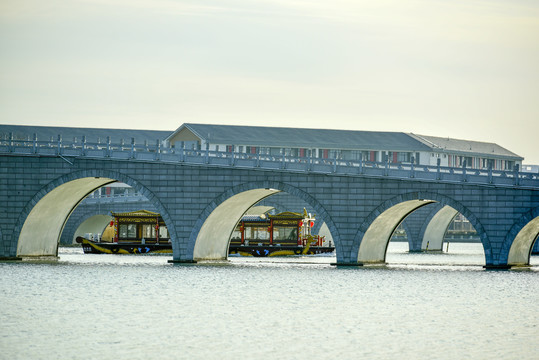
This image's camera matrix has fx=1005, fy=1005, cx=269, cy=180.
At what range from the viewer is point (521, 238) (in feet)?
188

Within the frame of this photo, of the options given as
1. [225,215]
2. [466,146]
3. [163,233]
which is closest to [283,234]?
[163,233]

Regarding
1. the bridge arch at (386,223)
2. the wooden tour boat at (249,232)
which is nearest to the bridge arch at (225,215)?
the bridge arch at (386,223)

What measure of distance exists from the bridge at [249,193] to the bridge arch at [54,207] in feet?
0.23

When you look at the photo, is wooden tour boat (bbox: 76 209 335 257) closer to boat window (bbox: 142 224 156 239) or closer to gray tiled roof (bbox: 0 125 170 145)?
boat window (bbox: 142 224 156 239)

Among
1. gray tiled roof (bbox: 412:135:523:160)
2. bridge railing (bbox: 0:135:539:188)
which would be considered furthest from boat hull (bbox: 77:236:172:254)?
gray tiled roof (bbox: 412:135:523:160)

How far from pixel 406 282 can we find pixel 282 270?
11481 millimetres

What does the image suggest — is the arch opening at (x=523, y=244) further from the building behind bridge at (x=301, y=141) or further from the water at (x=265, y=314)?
the building behind bridge at (x=301, y=141)

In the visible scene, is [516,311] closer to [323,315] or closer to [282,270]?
[323,315]

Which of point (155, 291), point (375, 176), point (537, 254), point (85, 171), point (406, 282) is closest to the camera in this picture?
point (155, 291)

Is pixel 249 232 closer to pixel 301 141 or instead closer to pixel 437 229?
pixel 437 229

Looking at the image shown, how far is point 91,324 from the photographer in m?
32.8

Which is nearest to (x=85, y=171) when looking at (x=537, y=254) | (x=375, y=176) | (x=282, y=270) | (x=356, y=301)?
(x=282, y=270)

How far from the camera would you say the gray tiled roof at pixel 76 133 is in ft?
386

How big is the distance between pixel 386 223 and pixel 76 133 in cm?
6542
